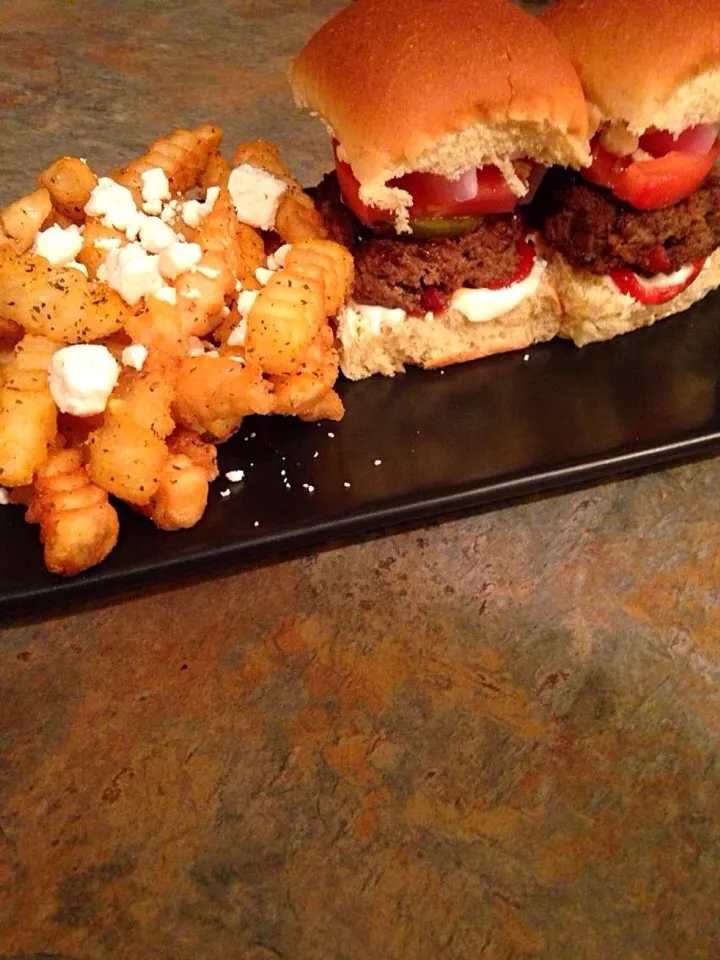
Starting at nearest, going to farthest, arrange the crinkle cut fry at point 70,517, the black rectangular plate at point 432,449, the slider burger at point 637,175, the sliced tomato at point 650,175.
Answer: the crinkle cut fry at point 70,517 → the black rectangular plate at point 432,449 → the slider burger at point 637,175 → the sliced tomato at point 650,175

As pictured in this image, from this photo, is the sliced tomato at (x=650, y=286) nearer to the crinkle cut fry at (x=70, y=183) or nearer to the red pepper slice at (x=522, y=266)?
the red pepper slice at (x=522, y=266)

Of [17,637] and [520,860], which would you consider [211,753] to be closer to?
[17,637]

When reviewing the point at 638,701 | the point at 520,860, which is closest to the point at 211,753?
the point at 520,860

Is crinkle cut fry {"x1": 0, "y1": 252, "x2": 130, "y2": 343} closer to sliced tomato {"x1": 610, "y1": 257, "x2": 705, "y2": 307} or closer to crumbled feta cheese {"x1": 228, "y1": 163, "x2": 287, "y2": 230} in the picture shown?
crumbled feta cheese {"x1": 228, "y1": 163, "x2": 287, "y2": 230}

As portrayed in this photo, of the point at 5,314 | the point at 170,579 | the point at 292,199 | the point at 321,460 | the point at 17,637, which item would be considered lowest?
the point at 17,637

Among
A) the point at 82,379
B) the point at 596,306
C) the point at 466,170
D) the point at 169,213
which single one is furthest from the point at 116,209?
the point at 596,306

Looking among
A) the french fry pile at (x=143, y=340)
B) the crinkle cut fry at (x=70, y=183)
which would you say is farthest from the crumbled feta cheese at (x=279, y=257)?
the crinkle cut fry at (x=70, y=183)
